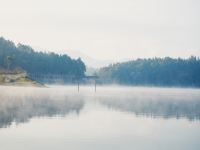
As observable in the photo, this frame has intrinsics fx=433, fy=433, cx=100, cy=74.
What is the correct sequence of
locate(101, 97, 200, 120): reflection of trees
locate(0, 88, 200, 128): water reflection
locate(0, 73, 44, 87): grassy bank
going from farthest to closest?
locate(0, 73, 44, 87): grassy bank < locate(101, 97, 200, 120): reflection of trees < locate(0, 88, 200, 128): water reflection

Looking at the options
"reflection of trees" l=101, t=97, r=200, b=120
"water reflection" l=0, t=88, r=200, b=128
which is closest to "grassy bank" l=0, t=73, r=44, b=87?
"water reflection" l=0, t=88, r=200, b=128

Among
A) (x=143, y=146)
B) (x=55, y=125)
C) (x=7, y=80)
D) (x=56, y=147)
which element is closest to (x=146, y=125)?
(x=55, y=125)

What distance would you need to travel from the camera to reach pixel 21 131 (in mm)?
35094

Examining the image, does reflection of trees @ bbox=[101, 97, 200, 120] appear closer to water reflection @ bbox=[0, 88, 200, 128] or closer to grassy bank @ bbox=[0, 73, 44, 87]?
water reflection @ bbox=[0, 88, 200, 128]

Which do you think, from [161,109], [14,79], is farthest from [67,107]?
[14,79]

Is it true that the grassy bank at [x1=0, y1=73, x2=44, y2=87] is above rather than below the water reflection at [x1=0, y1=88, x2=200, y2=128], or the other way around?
Answer: above

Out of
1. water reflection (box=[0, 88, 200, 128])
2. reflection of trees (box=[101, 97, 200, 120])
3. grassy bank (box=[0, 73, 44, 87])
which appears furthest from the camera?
grassy bank (box=[0, 73, 44, 87])

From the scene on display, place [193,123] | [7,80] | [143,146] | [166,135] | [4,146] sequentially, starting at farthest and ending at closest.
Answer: [7,80] → [193,123] → [166,135] → [143,146] → [4,146]

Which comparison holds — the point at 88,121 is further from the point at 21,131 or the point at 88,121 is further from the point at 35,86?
the point at 35,86

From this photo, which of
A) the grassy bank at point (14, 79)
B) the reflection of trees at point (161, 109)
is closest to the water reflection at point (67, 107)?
the reflection of trees at point (161, 109)

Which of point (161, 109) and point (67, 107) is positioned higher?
point (67, 107)

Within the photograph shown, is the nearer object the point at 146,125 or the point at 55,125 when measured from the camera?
the point at 55,125

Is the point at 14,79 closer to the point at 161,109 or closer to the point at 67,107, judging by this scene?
the point at 67,107

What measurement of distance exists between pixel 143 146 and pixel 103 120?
1809 cm
